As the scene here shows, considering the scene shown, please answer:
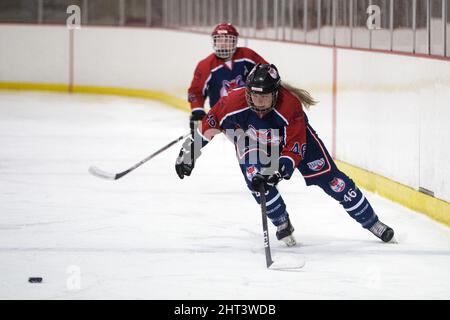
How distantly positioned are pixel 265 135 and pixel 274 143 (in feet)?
0.21

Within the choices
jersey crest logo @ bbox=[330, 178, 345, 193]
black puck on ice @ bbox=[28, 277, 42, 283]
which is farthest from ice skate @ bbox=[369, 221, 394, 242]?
black puck on ice @ bbox=[28, 277, 42, 283]

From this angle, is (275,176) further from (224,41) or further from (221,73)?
(221,73)

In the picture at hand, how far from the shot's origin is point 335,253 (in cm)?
586

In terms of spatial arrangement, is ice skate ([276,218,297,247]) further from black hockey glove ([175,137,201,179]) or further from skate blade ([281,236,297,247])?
black hockey glove ([175,137,201,179])

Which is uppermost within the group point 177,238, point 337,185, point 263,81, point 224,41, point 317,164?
point 224,41

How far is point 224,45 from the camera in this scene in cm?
797

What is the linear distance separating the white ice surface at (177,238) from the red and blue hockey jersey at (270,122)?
0.51 meters

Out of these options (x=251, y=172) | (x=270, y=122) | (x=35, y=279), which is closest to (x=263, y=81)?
(x=270, y=122)

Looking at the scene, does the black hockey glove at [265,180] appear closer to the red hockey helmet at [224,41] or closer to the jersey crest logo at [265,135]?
the jersey crest logo at [265,135]

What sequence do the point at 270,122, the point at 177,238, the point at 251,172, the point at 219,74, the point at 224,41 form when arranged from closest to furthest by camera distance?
the point at 270,122 < the point at 251,172 < the point at 177,238 < the point at 224,41 < the point at 219,74

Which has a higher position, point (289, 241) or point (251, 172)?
point (251, 172)

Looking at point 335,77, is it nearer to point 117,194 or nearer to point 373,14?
point 373,14

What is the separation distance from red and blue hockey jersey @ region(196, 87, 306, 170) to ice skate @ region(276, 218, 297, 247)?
1.20 ft

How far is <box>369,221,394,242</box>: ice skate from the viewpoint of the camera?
606cm
